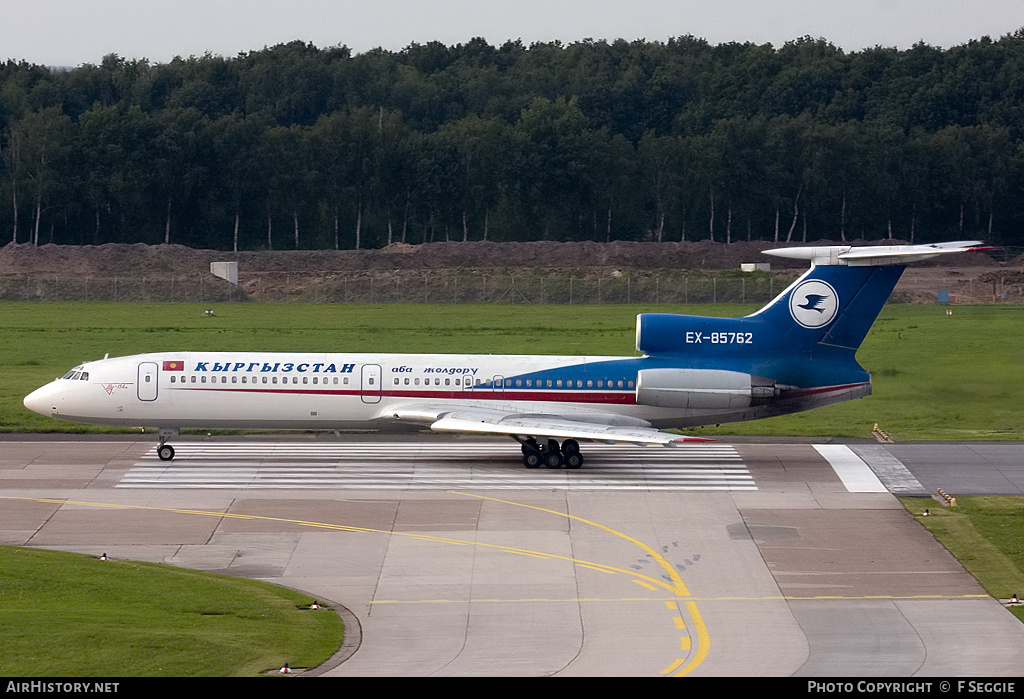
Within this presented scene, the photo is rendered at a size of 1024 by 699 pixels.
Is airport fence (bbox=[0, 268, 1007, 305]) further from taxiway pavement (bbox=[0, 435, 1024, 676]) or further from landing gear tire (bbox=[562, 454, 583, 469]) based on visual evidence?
landing gear tire (bbox=[562, 454, 583, 469])

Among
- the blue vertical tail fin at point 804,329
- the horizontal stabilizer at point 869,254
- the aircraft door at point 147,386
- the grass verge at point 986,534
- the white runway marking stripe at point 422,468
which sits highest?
the horizontal stabilizer at point 869,254

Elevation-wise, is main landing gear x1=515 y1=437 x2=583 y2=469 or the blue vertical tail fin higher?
the blue vertical tail fin

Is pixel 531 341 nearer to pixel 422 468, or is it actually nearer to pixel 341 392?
pixel 341 392

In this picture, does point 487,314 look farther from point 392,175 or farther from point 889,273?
point 889,273

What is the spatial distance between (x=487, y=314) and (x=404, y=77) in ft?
235

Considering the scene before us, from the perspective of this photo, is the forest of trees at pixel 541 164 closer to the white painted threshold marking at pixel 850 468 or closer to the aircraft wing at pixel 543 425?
the white painted threshold marking at pixel 850 468

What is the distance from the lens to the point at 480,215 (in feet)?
465

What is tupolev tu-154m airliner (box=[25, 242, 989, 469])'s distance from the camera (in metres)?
42.7

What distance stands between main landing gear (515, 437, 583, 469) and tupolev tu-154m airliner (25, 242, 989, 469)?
0.05m

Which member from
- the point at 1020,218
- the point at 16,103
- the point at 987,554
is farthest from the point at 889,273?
the point at 16,103

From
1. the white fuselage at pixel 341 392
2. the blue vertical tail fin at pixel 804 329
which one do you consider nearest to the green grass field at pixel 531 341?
the blue vertical tail fin at pixel 804 329

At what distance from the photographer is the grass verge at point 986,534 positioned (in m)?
29.0

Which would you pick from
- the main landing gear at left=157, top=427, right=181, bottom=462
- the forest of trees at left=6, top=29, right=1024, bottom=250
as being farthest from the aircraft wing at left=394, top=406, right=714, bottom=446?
the forest of trees at left=6, top=29, right=1024, bottom=250

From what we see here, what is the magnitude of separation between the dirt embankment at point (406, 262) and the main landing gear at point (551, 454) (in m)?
78.8
